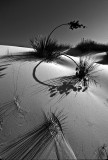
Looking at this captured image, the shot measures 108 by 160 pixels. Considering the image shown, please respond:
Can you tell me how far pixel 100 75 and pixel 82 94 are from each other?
33.8 inches

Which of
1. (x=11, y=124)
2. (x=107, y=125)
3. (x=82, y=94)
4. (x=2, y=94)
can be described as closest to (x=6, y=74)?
(x=2, y=94)

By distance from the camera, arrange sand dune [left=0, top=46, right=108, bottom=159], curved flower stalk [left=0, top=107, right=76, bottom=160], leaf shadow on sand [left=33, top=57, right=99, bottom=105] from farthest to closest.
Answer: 1. leaf shadow on sand [left=33, top=57, right=99, bottom=105]
2. sand dune [left=0, top=46, right=108, bottom=159]
3. curved flower stalk [left=0, top=107, right=76, bottom=160]

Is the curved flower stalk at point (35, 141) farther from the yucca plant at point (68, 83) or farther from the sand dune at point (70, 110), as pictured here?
the yucca plant at point (68, 83)

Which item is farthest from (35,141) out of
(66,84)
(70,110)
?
(66,84)

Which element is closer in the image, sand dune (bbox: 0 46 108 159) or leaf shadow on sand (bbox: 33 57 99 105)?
sand dune (bbox: 0 46 108 159)

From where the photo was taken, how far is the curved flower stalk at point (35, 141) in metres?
1.20

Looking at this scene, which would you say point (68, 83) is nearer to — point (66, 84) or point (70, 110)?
point (66, 84)

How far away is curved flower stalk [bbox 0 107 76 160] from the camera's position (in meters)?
1.20

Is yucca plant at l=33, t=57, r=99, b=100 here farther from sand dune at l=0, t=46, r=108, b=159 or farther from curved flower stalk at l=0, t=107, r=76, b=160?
curved flower stalk at l=0, t=107, r=76, b=160

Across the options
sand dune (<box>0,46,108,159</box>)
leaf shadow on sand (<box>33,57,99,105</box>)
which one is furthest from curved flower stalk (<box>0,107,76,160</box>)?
leaf shadow on sand (<box>33,57,99,105</box>)

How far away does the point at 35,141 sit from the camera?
132cm

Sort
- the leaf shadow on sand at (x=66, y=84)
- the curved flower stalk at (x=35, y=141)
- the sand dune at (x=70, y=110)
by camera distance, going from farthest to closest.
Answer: the leaf shadow on sand at (x=66, y=84), the sand dune at (x=70, y=110), the curved flower stalk at (x=35, y=141)

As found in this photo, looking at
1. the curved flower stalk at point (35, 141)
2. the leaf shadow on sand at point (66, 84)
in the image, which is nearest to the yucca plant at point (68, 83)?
the leaf shadow on sand at point (66, 84)

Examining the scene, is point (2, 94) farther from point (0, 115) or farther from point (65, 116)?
point (65, 116)
